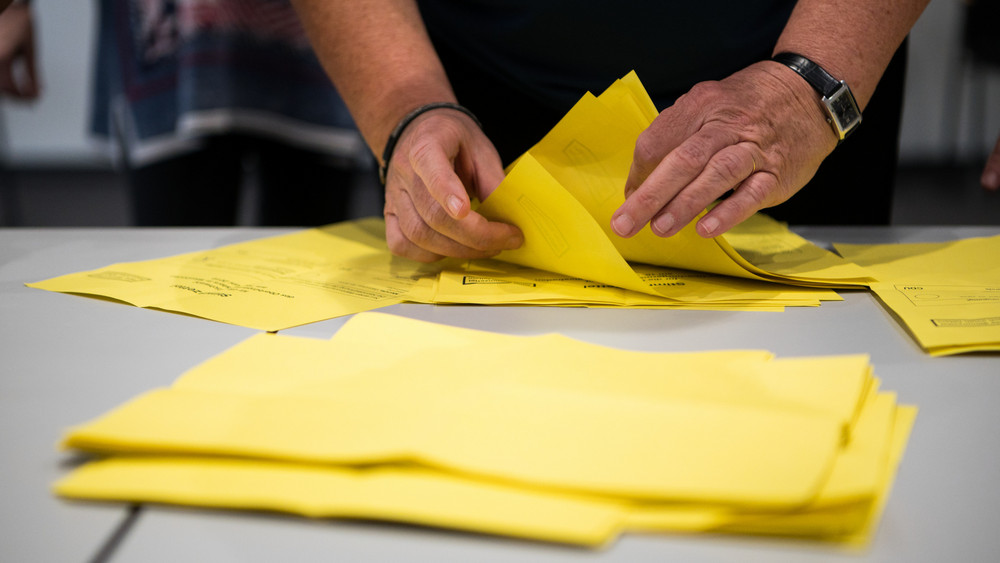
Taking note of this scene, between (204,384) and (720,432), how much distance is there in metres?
0.29

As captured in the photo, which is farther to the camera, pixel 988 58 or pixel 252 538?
pixel 988 58

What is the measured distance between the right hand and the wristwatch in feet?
1.02

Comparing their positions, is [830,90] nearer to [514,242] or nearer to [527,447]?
[514,242]

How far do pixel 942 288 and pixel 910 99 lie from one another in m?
4.86

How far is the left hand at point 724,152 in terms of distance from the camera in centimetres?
62

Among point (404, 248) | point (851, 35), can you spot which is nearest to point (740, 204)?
point (851, 35)

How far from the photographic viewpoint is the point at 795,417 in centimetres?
35

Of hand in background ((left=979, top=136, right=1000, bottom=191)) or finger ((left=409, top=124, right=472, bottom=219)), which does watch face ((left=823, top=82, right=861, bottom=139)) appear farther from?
finger ((left=409, top=124, right=472, bottom=219))

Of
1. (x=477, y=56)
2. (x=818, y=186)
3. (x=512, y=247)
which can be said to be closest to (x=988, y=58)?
(x=818, y=186)

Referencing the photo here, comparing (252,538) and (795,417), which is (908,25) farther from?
(252,538)

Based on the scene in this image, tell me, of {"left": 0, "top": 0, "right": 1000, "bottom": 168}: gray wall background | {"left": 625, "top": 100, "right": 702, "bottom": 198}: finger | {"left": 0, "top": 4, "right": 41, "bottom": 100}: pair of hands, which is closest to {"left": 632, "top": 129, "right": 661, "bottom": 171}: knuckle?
{"left": 625, "top": 100, "right": 702, "bottom": 198}: finger

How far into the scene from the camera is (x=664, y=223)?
0.63m

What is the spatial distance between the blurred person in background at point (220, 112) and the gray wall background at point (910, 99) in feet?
12.9

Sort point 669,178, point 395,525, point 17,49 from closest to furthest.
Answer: point 395,525 → point 669,178 → point 17,49
